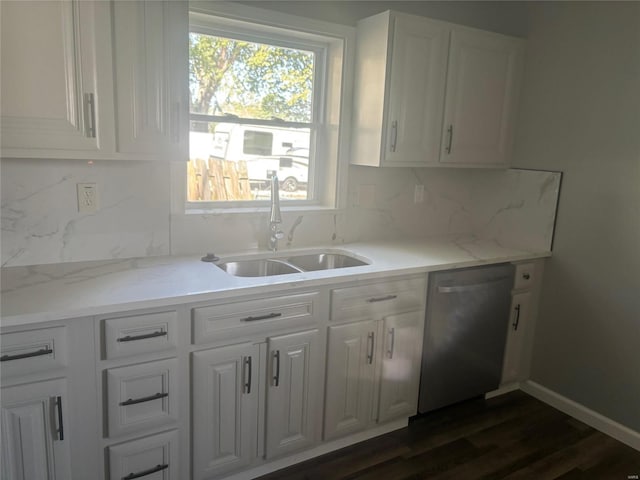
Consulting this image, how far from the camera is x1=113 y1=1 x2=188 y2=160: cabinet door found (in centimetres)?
191

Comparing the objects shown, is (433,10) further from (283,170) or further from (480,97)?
(283,170)

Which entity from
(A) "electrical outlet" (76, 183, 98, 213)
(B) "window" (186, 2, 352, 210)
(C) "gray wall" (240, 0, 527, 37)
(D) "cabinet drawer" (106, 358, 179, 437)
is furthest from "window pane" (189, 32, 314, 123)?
(D) "cabinet drawer" (106, 358, 179, 437)

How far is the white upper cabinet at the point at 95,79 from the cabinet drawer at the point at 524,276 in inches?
77.1

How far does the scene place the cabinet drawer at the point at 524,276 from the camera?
2891 mm

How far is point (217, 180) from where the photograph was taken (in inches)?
103

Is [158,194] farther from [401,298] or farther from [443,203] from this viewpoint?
[443,203]

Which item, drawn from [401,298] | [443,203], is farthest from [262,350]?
[443,203]

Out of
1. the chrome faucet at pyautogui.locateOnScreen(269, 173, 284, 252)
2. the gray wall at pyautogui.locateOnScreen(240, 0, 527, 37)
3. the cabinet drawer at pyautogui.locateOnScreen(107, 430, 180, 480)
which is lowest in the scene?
the cabinet drawer at pyautogui.locateOnScreen(107, 430, 180, 480)

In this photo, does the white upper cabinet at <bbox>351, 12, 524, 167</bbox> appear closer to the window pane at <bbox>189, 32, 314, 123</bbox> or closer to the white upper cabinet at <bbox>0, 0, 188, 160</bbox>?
the window pane at <bbox>189, 32, 314, 123</bbox>

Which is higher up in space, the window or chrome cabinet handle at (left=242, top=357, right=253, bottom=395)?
the window

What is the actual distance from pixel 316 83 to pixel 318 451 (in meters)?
1.94

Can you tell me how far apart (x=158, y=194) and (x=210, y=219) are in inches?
11.3

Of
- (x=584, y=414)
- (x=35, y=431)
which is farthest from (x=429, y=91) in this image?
(x=35, y=431)

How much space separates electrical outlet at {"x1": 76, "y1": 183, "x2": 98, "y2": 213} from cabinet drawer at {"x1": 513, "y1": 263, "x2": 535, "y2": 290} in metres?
2.25
